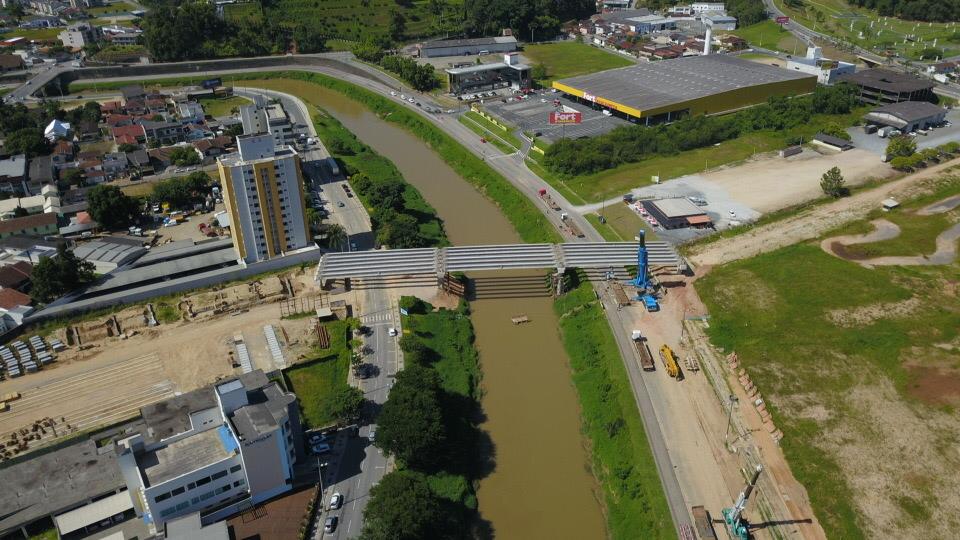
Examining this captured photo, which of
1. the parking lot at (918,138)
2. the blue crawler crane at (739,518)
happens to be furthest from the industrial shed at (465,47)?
the blue crawler crane at (739,518)

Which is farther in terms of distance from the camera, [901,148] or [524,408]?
[901,148]

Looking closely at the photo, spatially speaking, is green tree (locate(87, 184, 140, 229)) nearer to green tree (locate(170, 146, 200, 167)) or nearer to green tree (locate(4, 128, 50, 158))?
green tree (locate(170, 146, 200, 167))

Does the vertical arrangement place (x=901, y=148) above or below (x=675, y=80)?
below

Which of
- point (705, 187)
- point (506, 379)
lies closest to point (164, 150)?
point (506, 379)

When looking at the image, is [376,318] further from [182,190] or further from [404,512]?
[182,190]

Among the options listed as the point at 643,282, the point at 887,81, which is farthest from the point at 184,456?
the point at 887,81

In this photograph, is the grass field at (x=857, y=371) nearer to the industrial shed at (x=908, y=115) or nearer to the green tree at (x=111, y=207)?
the industrial shed at (x=908, y=115)

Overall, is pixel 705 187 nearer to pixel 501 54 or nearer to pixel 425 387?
pixel 425 387
